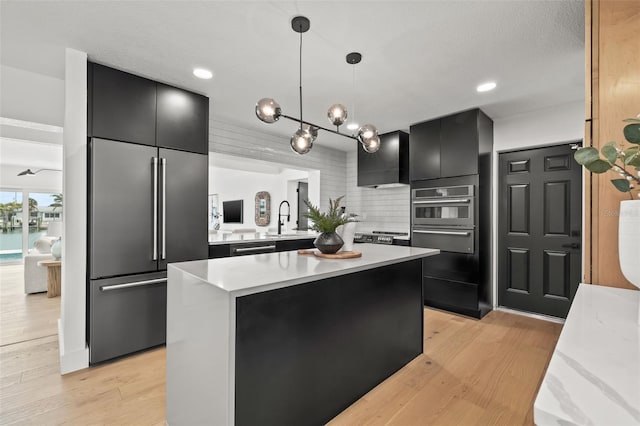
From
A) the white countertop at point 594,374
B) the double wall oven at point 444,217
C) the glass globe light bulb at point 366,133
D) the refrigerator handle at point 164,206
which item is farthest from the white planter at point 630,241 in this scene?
the refrigerator handle at point 164,206

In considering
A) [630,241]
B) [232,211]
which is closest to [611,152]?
[630,241]

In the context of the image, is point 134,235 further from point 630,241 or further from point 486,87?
point 486,87

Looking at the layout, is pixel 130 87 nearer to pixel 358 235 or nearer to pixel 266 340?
pixel 266 340

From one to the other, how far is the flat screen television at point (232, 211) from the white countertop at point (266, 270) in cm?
626

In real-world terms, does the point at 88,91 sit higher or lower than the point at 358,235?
higher

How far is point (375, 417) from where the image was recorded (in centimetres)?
189

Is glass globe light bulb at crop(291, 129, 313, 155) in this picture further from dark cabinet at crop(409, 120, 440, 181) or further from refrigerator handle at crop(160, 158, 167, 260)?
dark cabinet at crop(409, 120, 440, 181)

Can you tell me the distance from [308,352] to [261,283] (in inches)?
25.4

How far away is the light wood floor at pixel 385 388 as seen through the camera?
1.89m

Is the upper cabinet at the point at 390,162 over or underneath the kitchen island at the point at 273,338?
over

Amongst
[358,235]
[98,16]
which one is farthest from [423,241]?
[98,16]

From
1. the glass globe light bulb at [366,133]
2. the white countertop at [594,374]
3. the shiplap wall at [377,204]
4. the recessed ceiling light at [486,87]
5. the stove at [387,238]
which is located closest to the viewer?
the white countertop at [594,374]

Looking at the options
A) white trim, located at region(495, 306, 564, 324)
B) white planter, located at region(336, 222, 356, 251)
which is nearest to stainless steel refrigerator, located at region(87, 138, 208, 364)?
white planter, located at region(336, 222, 356, 251)

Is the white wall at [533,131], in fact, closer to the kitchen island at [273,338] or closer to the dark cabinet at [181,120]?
the kitchen island at [273,338]
